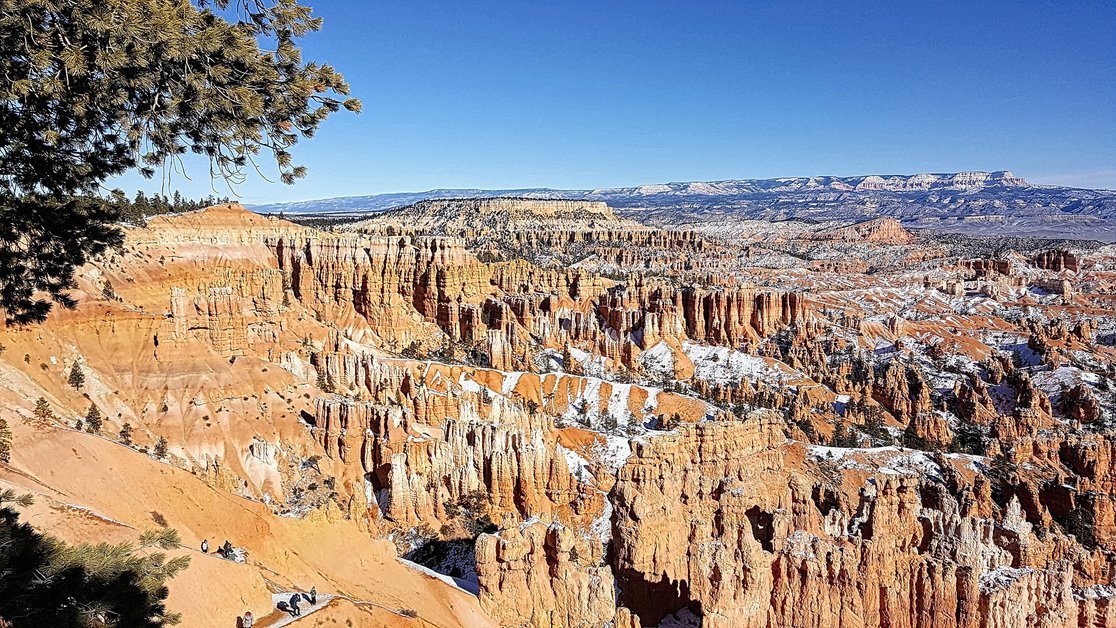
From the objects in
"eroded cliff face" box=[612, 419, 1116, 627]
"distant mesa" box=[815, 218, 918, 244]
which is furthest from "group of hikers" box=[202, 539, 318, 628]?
"distant mesa" box=[815, 218, 918, 244]

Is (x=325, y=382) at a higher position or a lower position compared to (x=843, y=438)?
higher

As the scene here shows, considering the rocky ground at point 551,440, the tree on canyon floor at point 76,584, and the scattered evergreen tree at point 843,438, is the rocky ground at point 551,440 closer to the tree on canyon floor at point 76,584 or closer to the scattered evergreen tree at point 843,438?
the scattered evergreen tree at point 843,438

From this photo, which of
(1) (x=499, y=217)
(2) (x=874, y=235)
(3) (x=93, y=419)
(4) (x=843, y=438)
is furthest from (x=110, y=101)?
(2) (x=874, y=235)

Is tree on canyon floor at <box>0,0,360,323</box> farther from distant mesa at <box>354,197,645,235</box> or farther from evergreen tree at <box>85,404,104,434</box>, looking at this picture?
distant mesa at <box>354,197,645,235</box>

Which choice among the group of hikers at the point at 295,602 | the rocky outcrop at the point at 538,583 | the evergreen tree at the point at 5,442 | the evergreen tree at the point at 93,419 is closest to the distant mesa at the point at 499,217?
Result: the evergreen tree at the point at 93,419

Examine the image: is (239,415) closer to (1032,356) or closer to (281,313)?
(281,313)

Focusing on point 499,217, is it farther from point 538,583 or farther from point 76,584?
point 76,584
